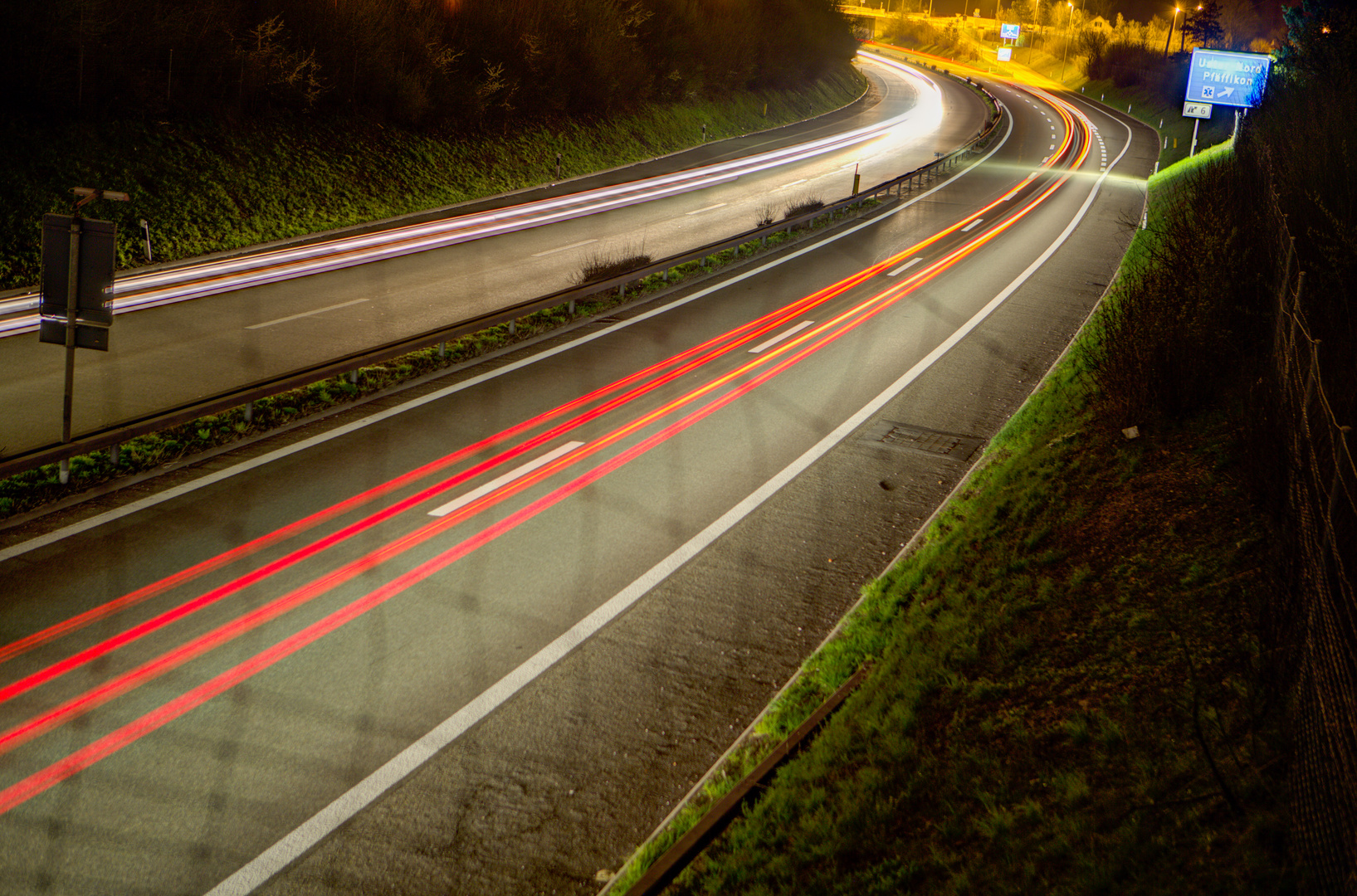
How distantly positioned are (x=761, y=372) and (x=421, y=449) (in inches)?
221

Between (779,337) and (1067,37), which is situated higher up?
(1067,37)

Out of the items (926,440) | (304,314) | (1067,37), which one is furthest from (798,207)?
(1067,37)

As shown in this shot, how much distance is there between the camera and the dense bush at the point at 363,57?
2244 centimetres

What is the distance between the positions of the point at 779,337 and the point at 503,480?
296 inches

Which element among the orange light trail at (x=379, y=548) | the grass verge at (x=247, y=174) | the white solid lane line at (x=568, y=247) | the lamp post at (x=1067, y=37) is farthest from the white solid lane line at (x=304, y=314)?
the lamp post at (x=1067, y=37)

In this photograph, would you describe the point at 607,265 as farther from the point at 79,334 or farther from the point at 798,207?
the point at 79,334

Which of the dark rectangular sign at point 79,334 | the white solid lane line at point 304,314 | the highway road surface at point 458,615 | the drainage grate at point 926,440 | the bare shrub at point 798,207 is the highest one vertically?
the bare shrub at point 798,207

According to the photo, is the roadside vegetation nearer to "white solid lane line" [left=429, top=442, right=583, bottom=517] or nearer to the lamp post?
"white solid lane line" [left=429, top=442, right=583, bottom=517]

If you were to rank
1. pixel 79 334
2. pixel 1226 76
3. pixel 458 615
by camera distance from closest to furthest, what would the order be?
pixel 458 615, pixel 79 334, pixel 1226 76

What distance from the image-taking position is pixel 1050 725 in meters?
5.46

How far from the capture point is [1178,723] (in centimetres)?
514

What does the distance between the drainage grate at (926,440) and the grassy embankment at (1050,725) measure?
10.0 ft

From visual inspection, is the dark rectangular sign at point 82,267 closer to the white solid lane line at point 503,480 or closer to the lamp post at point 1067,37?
the white solid lane line at point 503,480

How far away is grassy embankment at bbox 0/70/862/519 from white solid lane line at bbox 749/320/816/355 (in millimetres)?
3573
